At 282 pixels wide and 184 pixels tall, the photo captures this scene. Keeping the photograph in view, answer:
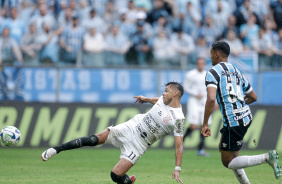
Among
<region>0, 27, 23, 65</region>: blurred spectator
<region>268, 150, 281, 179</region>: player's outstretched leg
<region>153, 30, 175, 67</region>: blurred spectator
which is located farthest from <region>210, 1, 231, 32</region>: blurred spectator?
<region>268, 150, 281, 179</region>: player's outstretched leg

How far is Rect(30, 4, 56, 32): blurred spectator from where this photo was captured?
62.0 ft

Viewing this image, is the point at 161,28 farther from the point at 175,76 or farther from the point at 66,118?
the point at 66,118

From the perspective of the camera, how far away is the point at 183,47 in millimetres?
18891

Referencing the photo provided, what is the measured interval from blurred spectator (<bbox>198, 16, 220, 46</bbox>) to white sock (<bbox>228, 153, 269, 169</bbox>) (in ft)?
36.6

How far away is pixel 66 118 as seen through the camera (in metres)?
16.9

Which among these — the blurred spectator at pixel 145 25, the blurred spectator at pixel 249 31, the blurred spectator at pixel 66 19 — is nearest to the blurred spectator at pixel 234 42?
the blurred spectator at pixel 249 31

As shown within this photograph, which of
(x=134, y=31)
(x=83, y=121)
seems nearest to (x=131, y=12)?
(x=134, y=31)

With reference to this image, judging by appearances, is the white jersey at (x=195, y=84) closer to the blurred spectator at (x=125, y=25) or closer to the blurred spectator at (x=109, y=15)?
the blurred spectator at (x=125, y=25)

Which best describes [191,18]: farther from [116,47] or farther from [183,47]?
[116,47]

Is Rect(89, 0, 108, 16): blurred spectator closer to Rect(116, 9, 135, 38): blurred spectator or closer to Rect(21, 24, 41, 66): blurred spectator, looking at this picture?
Rect(116, 9, 135, 38): blurred spectator

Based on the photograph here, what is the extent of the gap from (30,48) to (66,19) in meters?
1.78

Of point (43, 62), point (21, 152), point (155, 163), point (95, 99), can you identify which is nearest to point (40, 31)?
point (43, 62)

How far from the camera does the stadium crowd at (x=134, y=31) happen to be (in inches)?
704

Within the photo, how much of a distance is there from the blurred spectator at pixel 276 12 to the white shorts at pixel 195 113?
233 inches
